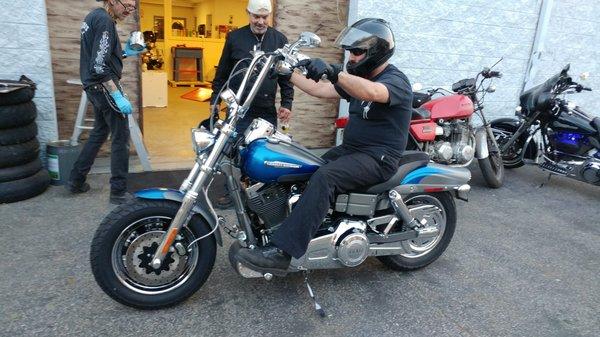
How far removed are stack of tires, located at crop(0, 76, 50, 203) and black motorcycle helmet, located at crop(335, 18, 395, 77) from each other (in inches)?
121

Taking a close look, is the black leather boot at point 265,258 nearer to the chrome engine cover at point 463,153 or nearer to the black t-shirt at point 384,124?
the black t-shirt at point 384,124

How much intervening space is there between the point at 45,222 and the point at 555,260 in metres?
4.41

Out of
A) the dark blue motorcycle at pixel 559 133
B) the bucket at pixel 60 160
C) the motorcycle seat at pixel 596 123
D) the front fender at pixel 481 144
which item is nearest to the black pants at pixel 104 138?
the bucket at pixel 60 160

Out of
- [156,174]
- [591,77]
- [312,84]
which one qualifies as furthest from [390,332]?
[591,77]

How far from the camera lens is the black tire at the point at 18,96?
4.01m

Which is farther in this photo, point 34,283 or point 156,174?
point 156,174

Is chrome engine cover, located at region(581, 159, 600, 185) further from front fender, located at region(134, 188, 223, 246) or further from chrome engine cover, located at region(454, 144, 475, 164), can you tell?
front fender, located at region(134, 188, 223, 246)

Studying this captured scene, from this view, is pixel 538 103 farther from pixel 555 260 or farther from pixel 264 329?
pixel 264 329

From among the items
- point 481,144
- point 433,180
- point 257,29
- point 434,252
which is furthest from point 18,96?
point 481,144

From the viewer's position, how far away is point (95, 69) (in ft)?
12.8

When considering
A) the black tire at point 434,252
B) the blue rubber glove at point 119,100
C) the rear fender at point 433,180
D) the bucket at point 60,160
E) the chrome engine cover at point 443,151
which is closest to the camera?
the rear fender at point 433,180

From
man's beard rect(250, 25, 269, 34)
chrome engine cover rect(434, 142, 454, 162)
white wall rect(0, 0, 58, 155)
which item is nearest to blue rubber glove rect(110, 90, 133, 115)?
white wall rect(0, 0, 58, 155)

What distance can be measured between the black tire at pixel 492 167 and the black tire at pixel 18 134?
16.4ft

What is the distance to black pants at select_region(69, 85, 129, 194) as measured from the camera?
411 centimetres
